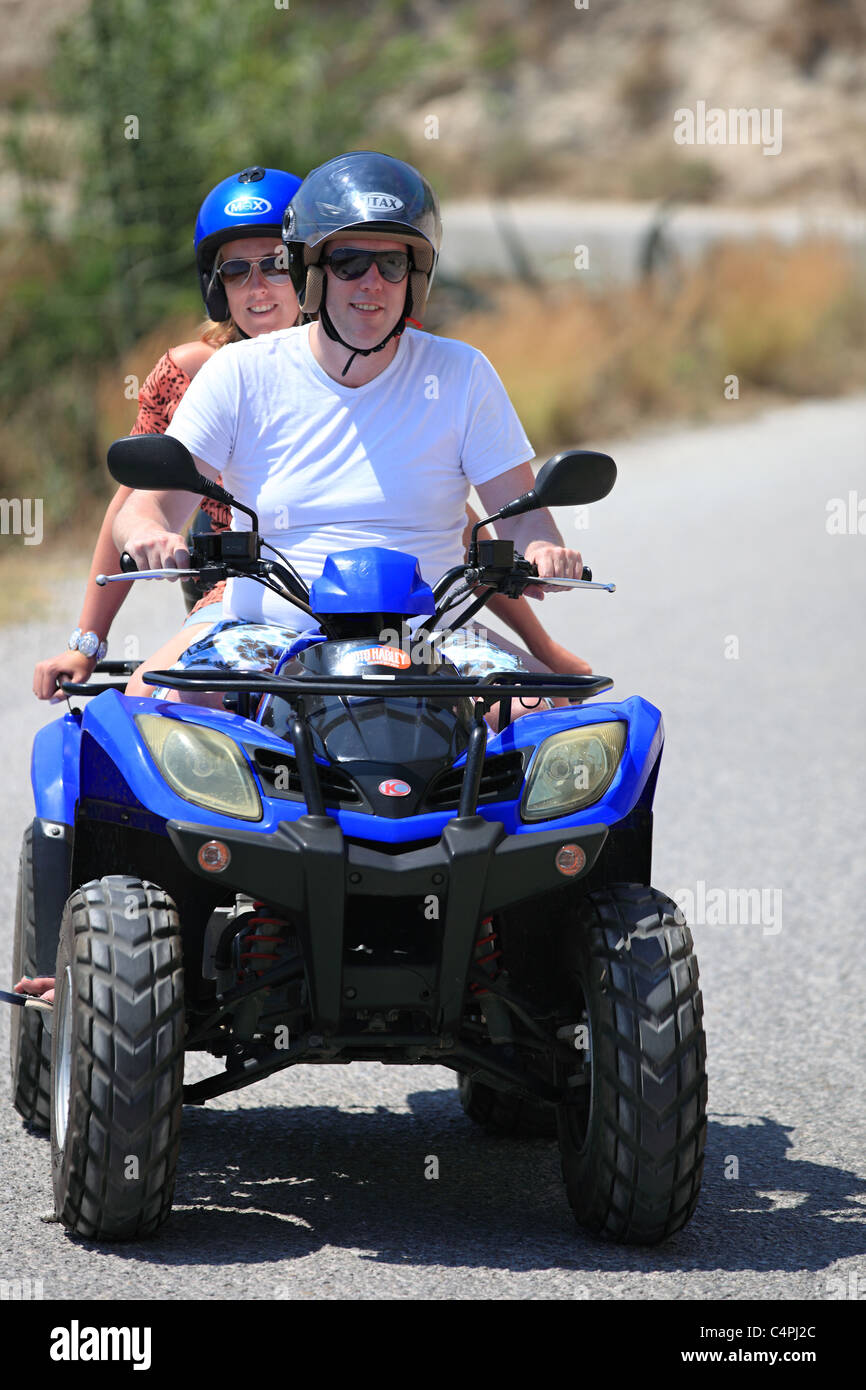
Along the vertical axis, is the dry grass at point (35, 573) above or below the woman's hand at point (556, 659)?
above

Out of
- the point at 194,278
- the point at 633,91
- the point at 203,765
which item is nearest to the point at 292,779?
the point at 203,765

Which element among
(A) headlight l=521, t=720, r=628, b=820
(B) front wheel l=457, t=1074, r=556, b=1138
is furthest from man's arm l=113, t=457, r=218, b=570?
(B) front wheel l=457, t=1074, r=556, b=1138

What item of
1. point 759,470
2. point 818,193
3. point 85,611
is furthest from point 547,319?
point 818,193

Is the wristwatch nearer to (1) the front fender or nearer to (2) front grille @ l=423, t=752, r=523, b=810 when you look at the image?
(1) the front fender

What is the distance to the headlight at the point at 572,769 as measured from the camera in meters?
3.79

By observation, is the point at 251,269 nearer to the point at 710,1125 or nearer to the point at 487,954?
the point at 487,954

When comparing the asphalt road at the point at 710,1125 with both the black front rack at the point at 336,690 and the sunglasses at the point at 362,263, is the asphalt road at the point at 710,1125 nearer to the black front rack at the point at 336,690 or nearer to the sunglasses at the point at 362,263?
the black front rack at the point at 336,690

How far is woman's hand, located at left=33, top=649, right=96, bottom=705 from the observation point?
4.86 m

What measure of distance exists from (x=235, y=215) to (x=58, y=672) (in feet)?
4.57

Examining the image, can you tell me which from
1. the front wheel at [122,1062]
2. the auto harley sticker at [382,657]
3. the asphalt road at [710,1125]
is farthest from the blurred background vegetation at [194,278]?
the front wheel at [122,1062]

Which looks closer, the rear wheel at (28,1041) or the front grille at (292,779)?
the front grille at (292,779)

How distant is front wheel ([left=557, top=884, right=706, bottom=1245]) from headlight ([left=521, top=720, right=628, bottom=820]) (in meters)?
0.23
